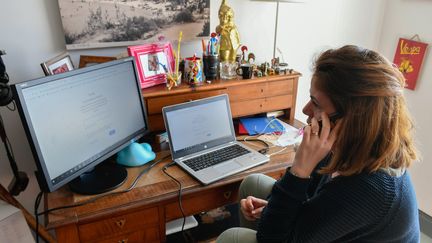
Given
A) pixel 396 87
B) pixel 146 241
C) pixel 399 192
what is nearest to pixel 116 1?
pixel 146 241

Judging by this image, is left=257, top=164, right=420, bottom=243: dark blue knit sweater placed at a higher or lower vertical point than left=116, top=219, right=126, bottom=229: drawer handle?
higher

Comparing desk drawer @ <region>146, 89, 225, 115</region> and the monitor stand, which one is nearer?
the monitor stand

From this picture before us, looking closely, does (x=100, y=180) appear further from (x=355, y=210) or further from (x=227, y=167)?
(x=355, y=210)

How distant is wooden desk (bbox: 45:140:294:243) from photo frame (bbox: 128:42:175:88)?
1.24 ft

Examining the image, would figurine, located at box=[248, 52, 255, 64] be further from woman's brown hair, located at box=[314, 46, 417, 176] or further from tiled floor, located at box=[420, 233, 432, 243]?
tiled floor, located at box=[420, 233, 432, 243]

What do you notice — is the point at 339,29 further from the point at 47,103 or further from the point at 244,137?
the point at 47,103

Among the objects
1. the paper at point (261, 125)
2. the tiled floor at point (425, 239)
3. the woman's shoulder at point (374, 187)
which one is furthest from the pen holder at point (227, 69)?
the tiled floor at point (425, 239)

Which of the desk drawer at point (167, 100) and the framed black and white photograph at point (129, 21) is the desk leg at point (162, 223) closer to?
the desk drawer at point (167, 100)

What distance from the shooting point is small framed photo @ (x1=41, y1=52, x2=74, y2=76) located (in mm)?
1181

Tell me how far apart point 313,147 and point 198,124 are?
55cm

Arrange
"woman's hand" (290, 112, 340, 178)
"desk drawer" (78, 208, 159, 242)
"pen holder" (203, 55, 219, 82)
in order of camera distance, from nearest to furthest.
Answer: "woman's hand" (290, 112, 340, 178), "desk drawer" (78, 208, 159, 242), "pen holder" (203, 55, 219, 82)

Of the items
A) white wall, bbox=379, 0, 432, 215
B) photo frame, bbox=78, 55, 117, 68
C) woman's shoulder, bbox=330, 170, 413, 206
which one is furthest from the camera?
white wall, bbox=379, 0, 432, 215

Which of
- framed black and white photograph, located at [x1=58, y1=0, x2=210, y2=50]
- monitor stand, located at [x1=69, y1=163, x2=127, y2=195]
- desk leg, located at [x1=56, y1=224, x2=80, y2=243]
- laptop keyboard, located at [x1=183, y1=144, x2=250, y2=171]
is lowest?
desk leg, located at [x1=56, y1=224, x2=80, y2=243]

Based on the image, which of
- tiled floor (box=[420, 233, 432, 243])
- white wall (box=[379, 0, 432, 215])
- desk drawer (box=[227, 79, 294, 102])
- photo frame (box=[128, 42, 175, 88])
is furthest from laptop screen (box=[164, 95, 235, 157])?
tiled floor (box=[420, 233, 432, 243])
